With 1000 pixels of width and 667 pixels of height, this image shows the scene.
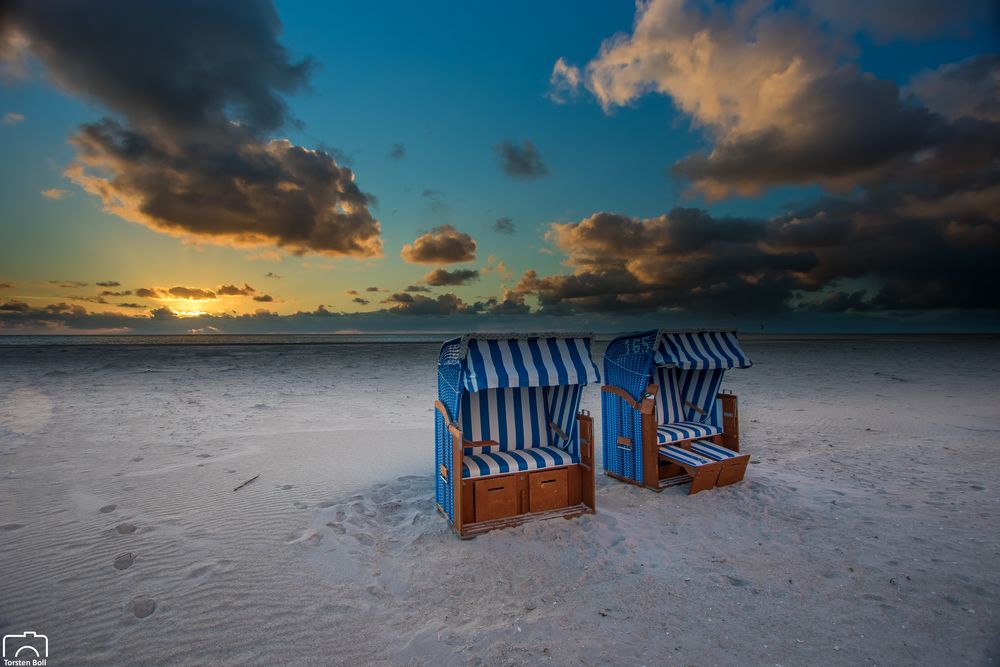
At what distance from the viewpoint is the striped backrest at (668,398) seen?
26.1 ft

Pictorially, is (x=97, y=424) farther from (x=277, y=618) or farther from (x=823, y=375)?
(x=823, y=375)

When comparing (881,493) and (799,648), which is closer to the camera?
(799,648)

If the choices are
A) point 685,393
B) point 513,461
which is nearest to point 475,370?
point 513,461

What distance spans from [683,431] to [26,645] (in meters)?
7.94

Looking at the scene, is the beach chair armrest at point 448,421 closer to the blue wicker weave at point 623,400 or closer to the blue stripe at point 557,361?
the blue stripe at point 557,361

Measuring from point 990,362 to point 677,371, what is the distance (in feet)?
96.1

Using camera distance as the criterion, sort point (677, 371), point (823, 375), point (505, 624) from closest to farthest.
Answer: point (505, 624) → point (677, 371) → point (823, 375)

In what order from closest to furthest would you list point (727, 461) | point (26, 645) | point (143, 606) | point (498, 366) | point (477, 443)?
point (26, 645) < point (143, 606) < point (498, 366) < point (477, 443) < point (727, 461)

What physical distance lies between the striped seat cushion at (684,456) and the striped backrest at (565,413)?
5.47 ft

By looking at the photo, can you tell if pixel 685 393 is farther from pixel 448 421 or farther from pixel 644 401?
pixel 448 421

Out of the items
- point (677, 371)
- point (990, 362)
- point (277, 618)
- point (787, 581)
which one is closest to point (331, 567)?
point (277, 618)

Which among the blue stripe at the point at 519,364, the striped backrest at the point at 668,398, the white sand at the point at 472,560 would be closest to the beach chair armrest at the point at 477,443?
the white sand at the point at 472,560

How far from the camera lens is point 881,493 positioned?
21.6 ft

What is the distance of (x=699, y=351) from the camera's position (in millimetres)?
7250
